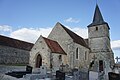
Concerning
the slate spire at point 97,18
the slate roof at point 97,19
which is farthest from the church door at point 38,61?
the slate spire at point 97,18

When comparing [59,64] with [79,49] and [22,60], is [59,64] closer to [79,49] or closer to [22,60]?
[79,49]

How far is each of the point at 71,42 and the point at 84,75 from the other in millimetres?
11360

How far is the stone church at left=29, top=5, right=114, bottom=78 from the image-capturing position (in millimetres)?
21938

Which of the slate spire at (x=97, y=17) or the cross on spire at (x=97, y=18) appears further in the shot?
the slate spire at (x=97, y=17)

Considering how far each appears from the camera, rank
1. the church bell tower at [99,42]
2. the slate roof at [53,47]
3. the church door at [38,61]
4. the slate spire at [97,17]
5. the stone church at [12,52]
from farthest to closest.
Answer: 1. the slate spire at [97,17]
2. the church bell tower at [99,42]
3. the stone church at [12,52]
4. the church door at [38,61]
5. the slate roof at [53,47]

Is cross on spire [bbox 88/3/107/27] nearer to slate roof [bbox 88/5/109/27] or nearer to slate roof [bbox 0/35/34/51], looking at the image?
slate roof [bbox 88/5/109/27]

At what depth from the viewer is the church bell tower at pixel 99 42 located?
28.6 m

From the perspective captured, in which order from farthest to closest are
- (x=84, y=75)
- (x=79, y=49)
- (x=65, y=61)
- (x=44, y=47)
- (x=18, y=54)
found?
(x=18, y=54), (x=79, y=49), (x=65, y=61), (x=44, y=47), (x=84, y=75)

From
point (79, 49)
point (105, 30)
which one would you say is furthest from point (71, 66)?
point (105, 30)

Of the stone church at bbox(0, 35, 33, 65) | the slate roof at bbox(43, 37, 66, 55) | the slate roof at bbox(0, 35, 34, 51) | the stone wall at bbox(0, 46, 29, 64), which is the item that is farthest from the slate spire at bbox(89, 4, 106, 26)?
the stone wall at bbox(0, 46, 29, 64)

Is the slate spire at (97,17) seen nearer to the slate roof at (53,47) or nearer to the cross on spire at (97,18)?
the cross on spire at (97,18)

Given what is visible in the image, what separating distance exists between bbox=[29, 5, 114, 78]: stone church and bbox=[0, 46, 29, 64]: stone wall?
8.09 metres

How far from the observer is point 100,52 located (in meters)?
A: 29.1

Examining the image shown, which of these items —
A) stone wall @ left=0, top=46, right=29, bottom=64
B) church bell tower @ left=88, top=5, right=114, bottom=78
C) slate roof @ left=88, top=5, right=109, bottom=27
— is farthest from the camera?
slate roof @ left=88, top=5, right=109, bottom=27
